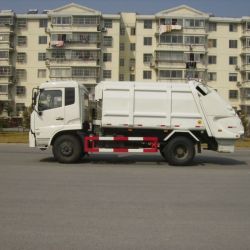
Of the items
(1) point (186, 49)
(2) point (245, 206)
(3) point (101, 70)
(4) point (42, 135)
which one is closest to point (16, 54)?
Answer: (3) point (101, 70)

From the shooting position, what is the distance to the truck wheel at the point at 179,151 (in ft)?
54.5

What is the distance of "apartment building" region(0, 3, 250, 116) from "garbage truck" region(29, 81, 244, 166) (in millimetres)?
56578

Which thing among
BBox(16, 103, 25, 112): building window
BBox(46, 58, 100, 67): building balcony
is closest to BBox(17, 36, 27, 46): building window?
BBox(46, 58, 100, 67): building balcony

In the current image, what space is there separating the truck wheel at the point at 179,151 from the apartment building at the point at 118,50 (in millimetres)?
56897

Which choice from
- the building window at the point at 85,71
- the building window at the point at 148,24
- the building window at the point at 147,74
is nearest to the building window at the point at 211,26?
the building window at the point at 148,24

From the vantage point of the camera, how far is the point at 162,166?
16.5 meters

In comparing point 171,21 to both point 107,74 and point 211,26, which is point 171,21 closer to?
point 211,26

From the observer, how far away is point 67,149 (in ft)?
54.5

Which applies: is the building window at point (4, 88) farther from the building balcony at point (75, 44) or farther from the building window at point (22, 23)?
the building window at point (22, 23)

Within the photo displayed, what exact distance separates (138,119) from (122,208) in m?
8.09

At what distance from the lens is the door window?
55.0 ft

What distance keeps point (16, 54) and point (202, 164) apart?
211 feet

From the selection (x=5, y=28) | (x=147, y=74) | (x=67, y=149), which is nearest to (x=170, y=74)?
(x=147, y=74)

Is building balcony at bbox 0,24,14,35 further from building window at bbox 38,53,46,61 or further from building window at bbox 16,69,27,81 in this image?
building window at bbox 16,69,27,81
